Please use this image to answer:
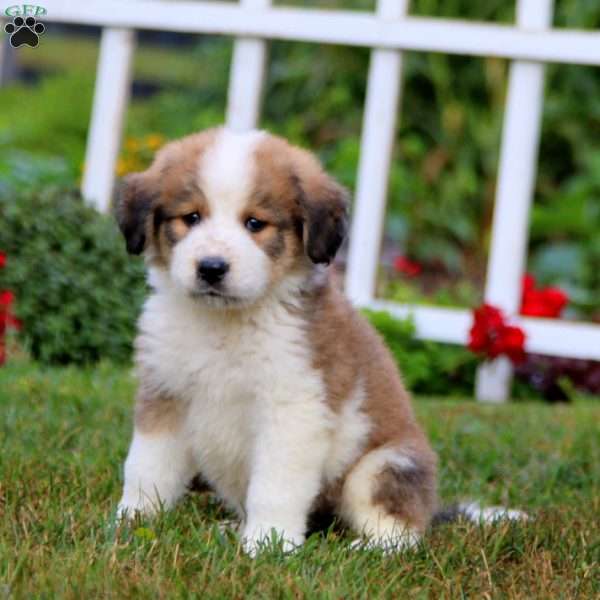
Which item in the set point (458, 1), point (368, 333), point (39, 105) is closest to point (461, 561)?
point (368, 333)

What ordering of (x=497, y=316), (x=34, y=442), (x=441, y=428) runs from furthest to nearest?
(x=497, y=316) < (x=441, y=428) < (x=34, y=442)

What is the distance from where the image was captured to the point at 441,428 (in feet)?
18.2

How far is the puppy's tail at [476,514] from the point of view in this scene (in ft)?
13.0

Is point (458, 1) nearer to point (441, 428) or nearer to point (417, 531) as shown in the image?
point (441, 428)

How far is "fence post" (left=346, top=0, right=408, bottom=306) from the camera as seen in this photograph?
7078 mm

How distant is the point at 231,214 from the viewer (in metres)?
3.63

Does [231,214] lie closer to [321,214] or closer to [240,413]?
[321,214]

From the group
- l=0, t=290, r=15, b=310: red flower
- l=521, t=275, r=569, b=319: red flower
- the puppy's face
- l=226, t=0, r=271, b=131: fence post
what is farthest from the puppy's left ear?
l=521, t=275, r=569, b=319: red flower

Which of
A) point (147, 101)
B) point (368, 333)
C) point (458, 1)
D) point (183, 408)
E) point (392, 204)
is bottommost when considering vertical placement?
point (183, 408)

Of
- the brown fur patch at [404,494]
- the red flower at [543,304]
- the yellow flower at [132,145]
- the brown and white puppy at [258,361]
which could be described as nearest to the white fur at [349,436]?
the brown and white puppy at [258,361]

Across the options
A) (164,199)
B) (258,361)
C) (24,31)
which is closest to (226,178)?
(164,199)

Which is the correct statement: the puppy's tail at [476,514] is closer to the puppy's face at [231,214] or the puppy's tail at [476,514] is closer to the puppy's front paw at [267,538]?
the puppy's front paw at [267,538]

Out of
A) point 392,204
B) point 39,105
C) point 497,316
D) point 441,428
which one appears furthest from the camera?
point 39,105

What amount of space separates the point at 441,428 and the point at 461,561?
6.49 ft
